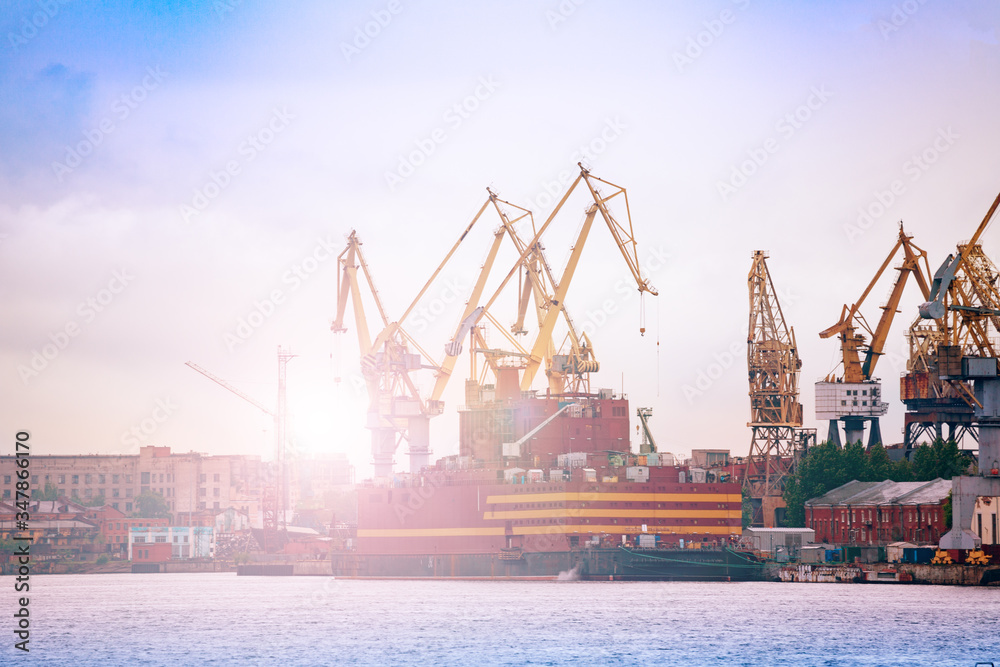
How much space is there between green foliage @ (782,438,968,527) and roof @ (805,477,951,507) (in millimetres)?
1321

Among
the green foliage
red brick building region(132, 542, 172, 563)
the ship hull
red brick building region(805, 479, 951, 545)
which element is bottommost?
red brick building region(132, 542, 172, 563)

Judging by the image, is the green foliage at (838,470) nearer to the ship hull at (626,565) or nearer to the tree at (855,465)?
the tree at (855,465)

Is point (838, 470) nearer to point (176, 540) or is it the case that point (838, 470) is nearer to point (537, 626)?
point (537, 626)

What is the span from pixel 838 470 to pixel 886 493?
12708mm

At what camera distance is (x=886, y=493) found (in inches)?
5010

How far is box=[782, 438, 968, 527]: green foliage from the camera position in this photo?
13700 centimetres

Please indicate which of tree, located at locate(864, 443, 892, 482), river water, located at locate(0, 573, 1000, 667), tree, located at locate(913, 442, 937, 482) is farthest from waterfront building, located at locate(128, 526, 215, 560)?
tree, located at locate(913, 442, 937, 482)

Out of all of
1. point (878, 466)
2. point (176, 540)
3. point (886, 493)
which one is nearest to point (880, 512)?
point (886, 493)

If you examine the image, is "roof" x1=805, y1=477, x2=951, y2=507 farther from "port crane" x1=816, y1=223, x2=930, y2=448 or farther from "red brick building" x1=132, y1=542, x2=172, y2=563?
"red brick building" x1=132, y1=542, x2=172, y2=563

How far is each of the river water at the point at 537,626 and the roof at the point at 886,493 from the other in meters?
19.3

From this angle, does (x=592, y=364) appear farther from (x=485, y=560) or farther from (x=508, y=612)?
(x=508, y=612)

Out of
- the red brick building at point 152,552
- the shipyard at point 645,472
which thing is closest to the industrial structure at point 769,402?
the shipyard at point 645,472

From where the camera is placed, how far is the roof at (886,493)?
121 m

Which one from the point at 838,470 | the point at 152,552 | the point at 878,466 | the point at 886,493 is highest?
the point at 878,466
